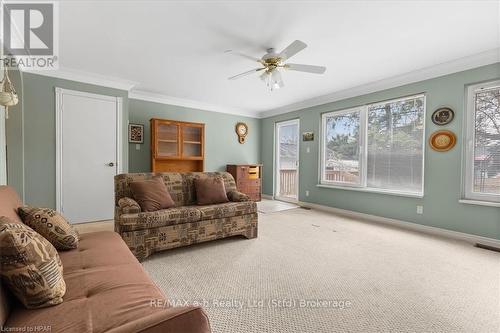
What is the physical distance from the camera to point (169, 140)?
4.76m

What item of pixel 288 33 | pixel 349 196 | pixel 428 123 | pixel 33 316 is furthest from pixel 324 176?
pixel 33 316

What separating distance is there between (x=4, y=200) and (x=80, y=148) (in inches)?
98.4

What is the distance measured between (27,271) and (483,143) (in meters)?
4.39

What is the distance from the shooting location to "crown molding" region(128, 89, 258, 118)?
462cm

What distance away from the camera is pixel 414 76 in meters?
3.46

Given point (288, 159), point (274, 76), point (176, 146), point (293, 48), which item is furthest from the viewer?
point (288, 159)

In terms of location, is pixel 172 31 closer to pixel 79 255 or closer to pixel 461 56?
pixel 79 255

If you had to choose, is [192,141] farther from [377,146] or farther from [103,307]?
[103,307]

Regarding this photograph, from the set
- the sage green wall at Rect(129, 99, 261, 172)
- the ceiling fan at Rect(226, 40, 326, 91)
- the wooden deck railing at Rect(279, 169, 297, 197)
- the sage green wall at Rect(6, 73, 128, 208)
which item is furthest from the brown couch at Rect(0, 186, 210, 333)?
the wooden deck railing at Rect(279, 169, 297, 197)

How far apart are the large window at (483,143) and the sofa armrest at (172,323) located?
12.4 ft

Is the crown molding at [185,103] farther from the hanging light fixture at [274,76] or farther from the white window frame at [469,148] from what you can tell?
the white window frame at [469,148]

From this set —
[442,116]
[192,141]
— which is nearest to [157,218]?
[192,141]

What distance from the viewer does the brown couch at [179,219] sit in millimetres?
2355

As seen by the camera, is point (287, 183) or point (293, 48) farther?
point (287, 183)
